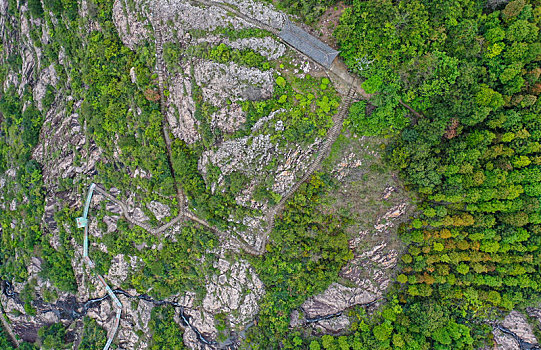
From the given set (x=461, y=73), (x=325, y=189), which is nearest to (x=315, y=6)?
(x=461, y=73)

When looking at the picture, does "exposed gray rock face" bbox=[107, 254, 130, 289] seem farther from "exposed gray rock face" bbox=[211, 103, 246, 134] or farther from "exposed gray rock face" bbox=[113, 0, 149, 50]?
"exposed gray rock face" bbox=[113, 0, 149, 50]

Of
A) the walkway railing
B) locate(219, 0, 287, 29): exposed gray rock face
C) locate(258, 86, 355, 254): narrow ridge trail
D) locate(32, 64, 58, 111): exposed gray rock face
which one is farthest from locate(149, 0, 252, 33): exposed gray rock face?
the walkway railing

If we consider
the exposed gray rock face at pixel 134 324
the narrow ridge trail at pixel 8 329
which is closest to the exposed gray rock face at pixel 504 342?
the exposed gray rock face at pixel 134 324

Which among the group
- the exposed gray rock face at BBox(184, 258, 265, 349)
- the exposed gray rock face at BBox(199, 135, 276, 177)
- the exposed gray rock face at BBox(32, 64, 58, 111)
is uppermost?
the exposed gray rock face at BBox(32, 64, 58, 111)

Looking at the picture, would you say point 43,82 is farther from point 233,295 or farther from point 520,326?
point 520,326

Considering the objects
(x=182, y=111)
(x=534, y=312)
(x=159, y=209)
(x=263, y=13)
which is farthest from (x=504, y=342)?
(x=182, y=111)

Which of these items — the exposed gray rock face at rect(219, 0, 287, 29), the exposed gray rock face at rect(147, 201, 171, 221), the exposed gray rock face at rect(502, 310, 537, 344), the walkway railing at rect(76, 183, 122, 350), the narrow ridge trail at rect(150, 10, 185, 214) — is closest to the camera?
the exposed gray rock face at rect(219, 0, 287, 29)
